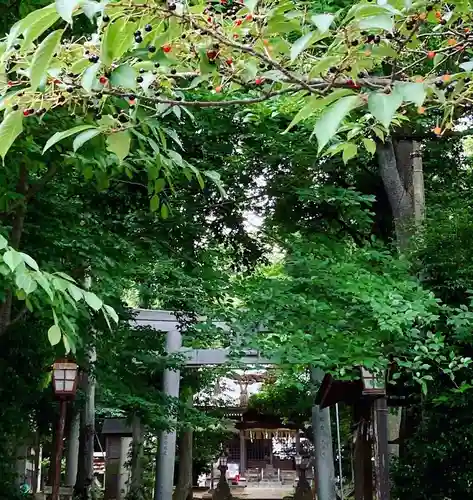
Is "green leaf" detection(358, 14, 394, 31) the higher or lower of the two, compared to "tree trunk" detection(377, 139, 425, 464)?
lower

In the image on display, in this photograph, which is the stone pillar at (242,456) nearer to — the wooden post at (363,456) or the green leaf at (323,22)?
the wooden post at (363,456)

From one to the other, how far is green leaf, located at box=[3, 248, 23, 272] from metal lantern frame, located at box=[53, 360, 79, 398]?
4531 mm

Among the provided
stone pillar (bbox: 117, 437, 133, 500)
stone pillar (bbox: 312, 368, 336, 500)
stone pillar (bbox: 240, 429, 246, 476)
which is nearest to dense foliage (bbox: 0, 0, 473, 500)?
stone pillar (bbox: 312, 368, 336, 500)

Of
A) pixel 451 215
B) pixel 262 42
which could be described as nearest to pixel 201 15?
pixel 262 42

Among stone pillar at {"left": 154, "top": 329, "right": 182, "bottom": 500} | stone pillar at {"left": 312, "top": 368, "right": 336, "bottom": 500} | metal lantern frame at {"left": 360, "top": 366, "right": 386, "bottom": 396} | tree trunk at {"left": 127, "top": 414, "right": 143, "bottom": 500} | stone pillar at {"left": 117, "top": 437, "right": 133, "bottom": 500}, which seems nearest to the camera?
metal lantern frame at {"left": 360, "top": 366, "right": 386, "bottom": 396}

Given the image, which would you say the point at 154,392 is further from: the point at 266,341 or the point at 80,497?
the point at 266,341

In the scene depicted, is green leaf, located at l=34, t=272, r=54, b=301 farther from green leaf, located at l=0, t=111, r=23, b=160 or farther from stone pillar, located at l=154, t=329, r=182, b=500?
stone pillar, located at l=154, t=329, r=182, b=500

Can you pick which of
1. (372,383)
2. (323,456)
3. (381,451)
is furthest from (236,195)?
(323,456)

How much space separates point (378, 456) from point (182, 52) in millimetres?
3892

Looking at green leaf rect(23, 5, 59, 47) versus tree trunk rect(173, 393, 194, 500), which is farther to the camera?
tree trunk rect(173, 393, 194, 500)

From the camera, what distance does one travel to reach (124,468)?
14.4 m

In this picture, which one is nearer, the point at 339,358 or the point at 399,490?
the point at 339,358

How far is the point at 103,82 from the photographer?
1381 millimetres

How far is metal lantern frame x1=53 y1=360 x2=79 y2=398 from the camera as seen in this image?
623cm
